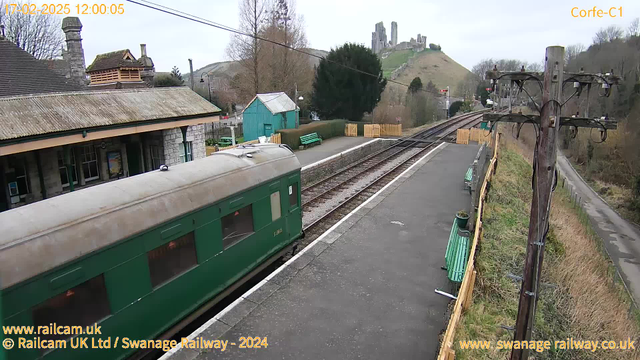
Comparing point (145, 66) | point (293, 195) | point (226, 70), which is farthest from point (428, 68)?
point (293, 195)

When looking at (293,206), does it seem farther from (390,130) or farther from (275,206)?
(390,130)

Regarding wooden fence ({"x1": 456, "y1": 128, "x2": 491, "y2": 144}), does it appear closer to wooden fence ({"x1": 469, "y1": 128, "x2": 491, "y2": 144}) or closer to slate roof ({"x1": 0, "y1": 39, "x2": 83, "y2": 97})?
wooden fence ({"x1": 469, "y1": 128, "x2": 491, "y2": 144})

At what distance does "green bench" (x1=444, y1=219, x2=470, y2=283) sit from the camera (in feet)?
24.9

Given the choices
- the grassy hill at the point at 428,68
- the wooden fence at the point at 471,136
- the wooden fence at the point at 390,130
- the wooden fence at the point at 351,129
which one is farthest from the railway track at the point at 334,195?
the grassy hill at the point at 428,68

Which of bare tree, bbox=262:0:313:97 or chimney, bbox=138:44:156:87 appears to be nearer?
chimney, bbox=138:44:156:87

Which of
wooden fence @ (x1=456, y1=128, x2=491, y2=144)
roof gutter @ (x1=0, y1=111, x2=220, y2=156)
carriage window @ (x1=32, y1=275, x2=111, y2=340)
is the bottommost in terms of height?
carriage window @ (x1=32, y1=275, x2=111, y2=340)

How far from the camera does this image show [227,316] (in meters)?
6.64

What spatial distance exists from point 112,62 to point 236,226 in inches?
553

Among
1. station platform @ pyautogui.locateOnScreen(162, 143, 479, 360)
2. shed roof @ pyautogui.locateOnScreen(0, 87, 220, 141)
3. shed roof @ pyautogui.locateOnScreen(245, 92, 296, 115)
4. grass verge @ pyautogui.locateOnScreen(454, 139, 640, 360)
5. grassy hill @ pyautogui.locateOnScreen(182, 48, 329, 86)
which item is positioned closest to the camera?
station platform @ pyautogui.locateOnScreen(162, 143, 479, 360)

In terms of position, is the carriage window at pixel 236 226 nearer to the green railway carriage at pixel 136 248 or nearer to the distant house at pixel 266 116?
the green railway carriage at pixel 136 248

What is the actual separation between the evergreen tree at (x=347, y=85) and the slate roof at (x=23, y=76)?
22.0 m

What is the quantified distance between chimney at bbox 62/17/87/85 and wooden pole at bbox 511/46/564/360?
19.0 metres

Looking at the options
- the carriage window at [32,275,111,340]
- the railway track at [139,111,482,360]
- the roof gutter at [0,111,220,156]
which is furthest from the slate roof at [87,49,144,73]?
the carriage window at [32,275,111,340]

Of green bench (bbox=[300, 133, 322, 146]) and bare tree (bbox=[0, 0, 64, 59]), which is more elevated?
bare tree (bbox=[0, 0, 64, 59])
